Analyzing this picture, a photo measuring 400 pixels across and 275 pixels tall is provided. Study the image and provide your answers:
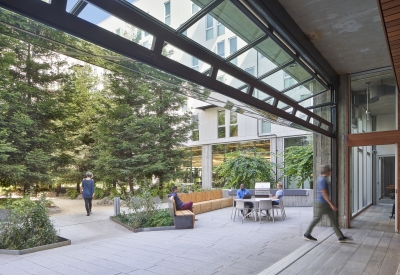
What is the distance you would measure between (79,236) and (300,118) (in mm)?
6369

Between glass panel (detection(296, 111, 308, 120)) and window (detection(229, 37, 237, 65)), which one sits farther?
glass panel (detection(296, 111, 308, 120))

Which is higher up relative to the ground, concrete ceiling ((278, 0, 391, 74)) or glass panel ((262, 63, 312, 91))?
concrete ceiling ((278, 0, 391, 74))

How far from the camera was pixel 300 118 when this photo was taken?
660 cm

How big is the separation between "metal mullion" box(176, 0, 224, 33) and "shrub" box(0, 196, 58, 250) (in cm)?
569

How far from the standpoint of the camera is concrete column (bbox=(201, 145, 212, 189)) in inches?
836

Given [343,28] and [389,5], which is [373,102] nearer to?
[343,28]

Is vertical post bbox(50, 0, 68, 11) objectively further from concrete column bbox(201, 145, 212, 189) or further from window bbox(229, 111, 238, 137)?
concrete column bbox(201, 145, 212, 189)

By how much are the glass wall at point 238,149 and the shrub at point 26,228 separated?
1271 centimetres

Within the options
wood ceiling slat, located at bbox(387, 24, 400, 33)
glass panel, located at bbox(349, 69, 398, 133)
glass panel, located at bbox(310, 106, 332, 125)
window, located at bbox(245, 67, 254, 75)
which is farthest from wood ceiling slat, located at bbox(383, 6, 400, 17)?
glass panel, located at bbox(349, 69, 398, 133)

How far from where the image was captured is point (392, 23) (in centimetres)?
295

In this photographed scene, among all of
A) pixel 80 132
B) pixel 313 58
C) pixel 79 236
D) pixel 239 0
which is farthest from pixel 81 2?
pixel 80 132

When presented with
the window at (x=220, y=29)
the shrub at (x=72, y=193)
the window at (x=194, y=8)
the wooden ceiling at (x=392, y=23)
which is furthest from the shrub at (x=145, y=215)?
the shrub at (x=72, y=193)

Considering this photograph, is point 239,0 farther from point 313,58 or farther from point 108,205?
point 108,205

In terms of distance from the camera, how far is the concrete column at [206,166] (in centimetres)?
2123
